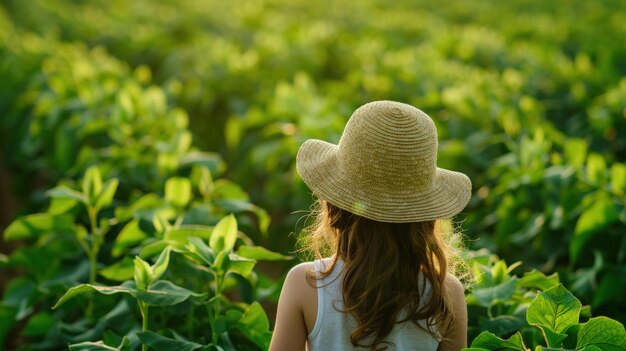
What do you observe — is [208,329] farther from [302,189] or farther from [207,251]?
[302,189]

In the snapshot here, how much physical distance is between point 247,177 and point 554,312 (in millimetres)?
3226

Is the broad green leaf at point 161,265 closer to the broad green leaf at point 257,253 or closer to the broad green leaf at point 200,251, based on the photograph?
the broad green leaf at point 200,251

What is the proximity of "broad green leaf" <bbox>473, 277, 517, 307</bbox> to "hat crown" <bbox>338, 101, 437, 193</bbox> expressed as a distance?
0.58 m

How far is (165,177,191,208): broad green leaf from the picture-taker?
10.8 feet

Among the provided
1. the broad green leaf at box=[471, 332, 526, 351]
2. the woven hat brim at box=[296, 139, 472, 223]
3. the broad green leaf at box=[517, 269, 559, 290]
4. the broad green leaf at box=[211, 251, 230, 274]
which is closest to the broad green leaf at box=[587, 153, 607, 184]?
the broad green leaf at box=[517, 269, 559, 290]

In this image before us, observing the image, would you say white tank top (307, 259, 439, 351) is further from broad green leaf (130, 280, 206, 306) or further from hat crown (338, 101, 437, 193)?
broad green leaf (130, 280, 206, 306)

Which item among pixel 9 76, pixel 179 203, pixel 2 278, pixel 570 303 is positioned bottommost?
pixel 2 278

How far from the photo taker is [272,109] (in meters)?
4.96

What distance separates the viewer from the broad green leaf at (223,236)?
260cm

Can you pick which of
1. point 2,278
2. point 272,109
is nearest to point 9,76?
point 2,278

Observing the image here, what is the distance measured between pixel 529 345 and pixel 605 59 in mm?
→ 4619

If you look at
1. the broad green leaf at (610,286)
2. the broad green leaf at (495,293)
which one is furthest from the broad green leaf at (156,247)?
the broad green leaf at (610,286)

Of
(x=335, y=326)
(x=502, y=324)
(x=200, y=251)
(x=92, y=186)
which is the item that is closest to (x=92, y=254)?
(x=92, y=186)

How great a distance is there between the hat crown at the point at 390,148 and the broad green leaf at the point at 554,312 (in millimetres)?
412
